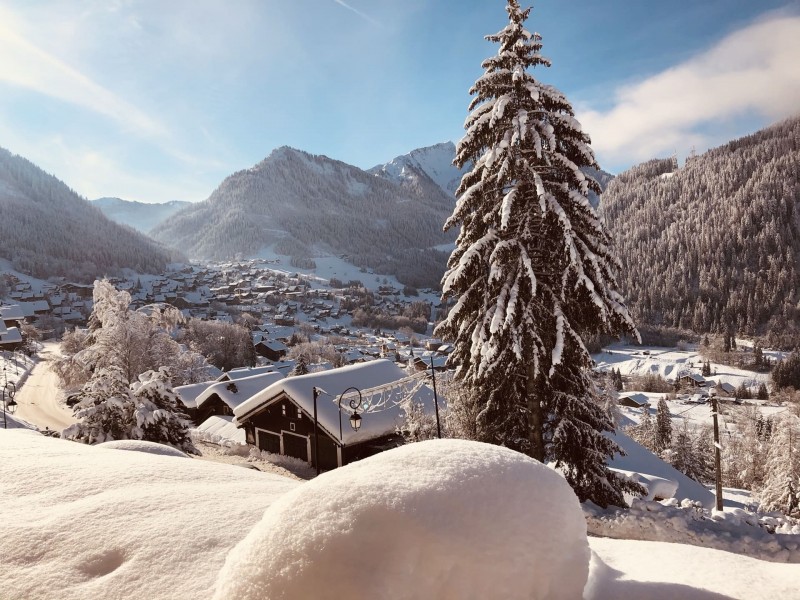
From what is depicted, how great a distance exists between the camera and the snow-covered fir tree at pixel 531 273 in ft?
35.0

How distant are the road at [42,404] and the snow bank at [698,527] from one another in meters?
33.9

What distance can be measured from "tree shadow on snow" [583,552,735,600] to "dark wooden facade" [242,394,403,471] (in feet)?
55.2

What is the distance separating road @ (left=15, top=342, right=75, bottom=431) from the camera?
3324 cm

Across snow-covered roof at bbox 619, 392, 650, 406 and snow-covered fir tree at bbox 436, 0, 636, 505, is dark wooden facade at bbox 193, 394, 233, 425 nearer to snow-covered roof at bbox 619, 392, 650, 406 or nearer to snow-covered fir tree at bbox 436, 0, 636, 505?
snow-covered fir tree at bbox 436, 0, 636, 505

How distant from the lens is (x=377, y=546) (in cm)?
251

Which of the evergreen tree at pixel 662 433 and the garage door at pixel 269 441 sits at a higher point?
the garage door at pixel 269 441

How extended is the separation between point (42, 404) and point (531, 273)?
4590 cm

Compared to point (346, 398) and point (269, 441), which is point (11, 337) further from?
point (346, 398)

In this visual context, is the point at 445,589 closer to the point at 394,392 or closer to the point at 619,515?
the point at 619,515

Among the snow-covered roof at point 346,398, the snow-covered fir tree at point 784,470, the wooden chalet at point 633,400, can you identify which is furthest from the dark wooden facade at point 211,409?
the wooden chalet at point 633,400

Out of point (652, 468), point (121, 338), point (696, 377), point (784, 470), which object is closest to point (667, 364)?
point (696, 377)

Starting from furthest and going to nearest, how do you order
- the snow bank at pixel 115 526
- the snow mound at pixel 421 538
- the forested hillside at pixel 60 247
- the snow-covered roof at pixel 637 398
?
the forested hillside at pixel 60 247 < the snow-covered roof at pixel 637 398 < the snow bank at pixel 115 526 < the snow mound at pixel 421 538

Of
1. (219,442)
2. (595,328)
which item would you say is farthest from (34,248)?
(595,328)

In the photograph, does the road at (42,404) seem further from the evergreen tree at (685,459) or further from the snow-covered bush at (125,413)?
the evergreen tree at (685,459)
